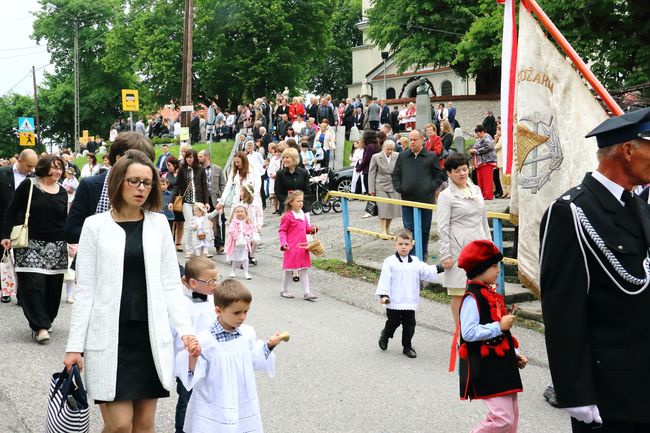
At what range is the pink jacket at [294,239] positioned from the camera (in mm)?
11258

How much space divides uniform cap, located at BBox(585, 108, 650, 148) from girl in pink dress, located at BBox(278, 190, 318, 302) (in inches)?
313

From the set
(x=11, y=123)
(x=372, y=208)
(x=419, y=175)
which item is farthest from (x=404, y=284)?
(x=11, y=123)

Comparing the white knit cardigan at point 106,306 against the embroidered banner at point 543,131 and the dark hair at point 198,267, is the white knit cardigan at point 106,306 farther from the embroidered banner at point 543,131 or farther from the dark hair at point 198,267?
the embroidered banner at point 543,131

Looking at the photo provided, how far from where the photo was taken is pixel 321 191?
2195 cm

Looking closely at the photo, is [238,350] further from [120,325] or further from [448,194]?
[448,194]

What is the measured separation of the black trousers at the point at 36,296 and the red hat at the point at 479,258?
5050mm

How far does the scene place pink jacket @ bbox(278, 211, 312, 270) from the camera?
1126 centimetres

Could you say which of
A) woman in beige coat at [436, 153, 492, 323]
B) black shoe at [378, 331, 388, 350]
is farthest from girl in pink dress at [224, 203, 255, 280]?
woman in beige coat at [436, 153, 492, 323]

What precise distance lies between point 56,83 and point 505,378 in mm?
78491

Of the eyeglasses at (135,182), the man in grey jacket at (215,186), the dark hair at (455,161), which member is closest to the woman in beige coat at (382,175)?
the man in grey jacket at (215,186)

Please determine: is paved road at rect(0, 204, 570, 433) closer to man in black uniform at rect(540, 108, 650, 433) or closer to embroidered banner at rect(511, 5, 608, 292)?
embroidered banner at rect(511, 5, 608, 292)

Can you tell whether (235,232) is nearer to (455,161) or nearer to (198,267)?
(455,161)

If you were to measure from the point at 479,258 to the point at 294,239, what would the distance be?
21.0 feet

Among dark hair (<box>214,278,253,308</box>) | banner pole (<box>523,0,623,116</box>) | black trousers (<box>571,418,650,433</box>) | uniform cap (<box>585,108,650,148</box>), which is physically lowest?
black trousers (<box>571,418,650,433</box>)
